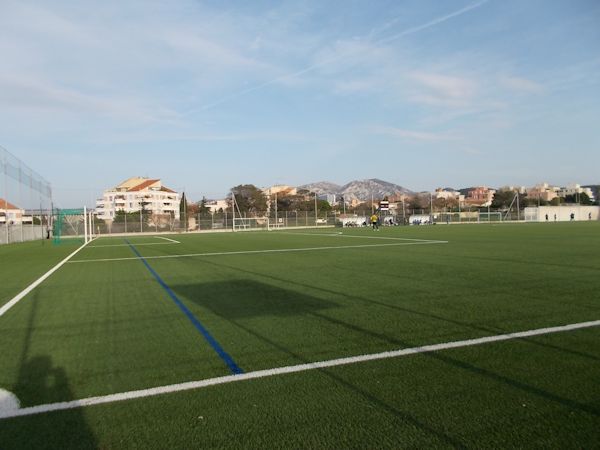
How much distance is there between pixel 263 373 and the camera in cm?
414

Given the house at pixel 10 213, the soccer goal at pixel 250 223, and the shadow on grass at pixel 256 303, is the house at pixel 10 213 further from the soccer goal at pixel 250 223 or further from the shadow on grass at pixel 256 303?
the soccer goal at pixel 250 223

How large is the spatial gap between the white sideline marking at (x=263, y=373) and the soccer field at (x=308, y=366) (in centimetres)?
2

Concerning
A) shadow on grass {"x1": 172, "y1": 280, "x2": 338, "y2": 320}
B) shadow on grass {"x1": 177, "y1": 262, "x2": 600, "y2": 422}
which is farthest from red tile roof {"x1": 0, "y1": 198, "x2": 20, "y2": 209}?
shadow on grass {"x1": 172, "y1": 280, "x2": 338, "y2": 320}

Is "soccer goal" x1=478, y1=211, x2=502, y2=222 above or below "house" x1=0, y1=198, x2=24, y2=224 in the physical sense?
below

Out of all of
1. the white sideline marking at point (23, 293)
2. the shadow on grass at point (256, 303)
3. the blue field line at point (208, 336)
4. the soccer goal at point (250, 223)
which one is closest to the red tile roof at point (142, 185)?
the soccer goal at point (250, 223)

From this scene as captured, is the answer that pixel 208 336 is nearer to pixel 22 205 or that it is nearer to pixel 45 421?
pixel 45 421

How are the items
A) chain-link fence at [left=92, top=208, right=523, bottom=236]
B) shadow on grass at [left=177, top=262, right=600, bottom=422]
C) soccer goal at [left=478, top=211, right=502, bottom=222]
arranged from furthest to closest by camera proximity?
soccer goal at [left=478, top=211, right=502, bottom=222], chain-link fence at [left=92, top=208, right=523, bottom=236], shadow on grass at [left=177, top=262, right=600, bottom=422]

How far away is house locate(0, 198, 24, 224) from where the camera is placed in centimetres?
2889

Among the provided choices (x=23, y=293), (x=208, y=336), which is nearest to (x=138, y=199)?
(x=23, y=293)

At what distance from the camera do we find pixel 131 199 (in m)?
140

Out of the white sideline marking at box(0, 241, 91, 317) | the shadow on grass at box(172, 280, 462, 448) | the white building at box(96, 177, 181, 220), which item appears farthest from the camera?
the white building at box(96, 177, 181, 220)

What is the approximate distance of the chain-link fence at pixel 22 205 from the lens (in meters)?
28.3

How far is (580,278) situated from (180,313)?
7.98 meters

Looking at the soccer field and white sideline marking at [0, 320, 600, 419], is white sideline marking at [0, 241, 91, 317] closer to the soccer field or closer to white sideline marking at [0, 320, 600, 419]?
the soccer field
